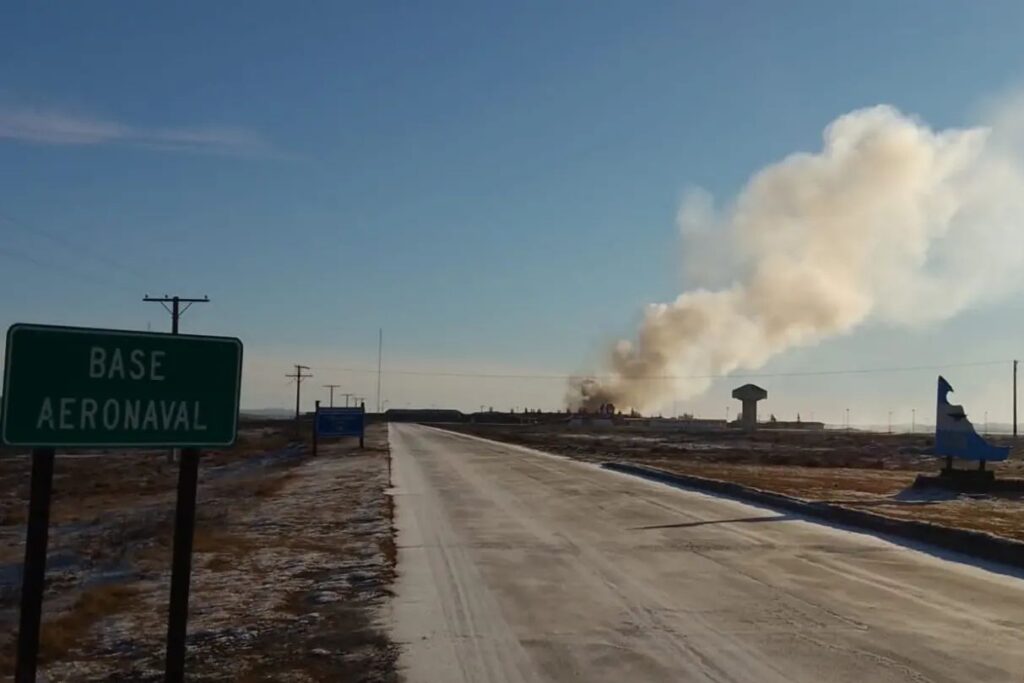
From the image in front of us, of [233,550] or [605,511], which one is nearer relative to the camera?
[233,550]

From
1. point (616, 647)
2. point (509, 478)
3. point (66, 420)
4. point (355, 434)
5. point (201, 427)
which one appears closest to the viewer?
point (66, 420)

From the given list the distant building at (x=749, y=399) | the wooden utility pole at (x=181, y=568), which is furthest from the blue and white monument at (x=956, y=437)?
the distant building at (x=749, y=399)

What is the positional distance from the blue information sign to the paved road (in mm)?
29198

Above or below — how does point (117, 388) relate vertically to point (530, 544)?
above

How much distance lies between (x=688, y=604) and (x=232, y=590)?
5264 mm

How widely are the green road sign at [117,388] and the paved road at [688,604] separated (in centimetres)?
282

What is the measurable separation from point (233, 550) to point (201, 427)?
9.66 metres

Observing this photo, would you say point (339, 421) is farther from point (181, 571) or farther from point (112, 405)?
point (112, 405)

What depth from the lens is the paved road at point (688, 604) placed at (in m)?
8.30

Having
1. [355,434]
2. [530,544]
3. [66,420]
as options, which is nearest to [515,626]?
[66,420]

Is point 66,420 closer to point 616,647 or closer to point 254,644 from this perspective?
point 254,644

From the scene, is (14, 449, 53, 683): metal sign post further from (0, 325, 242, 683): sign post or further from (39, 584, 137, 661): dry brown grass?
(39, 584, 137, 661): dry brown grass

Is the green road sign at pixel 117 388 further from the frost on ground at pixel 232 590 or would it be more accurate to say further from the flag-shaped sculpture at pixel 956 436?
the flag-shaped sculpture at pixel 956 436

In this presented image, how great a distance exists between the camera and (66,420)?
19.9 feet
